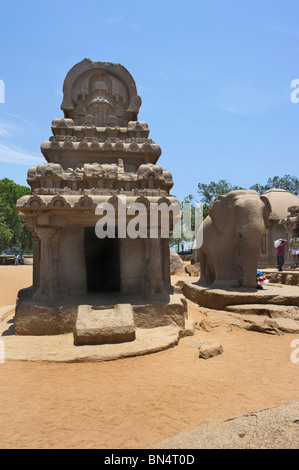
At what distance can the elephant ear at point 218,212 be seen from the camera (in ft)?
30.1

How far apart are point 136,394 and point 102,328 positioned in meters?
1.78

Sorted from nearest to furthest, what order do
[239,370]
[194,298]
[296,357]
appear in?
[239,370] < [296,357] < [194,298]

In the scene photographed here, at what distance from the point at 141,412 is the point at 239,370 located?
1.78 meters

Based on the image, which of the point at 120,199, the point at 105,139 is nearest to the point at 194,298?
the point at 120,199

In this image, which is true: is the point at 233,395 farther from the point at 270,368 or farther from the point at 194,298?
the point at 194,298

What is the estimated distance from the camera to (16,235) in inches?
1526

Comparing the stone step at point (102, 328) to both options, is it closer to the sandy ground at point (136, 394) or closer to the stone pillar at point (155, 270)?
the sandy ground at point (136, 394)

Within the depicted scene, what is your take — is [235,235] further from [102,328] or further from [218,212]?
[102,328]

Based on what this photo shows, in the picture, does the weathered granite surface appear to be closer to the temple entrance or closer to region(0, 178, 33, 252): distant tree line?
the temple entrance

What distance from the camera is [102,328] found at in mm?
5246

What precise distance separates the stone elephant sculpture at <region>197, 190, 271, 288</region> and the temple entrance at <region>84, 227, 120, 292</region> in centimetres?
304

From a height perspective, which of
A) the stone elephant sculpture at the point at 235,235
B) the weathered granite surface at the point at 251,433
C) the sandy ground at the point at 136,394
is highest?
the stone elephant sculpture at the point at 235,235

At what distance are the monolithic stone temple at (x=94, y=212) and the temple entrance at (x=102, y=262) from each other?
0.37 ft

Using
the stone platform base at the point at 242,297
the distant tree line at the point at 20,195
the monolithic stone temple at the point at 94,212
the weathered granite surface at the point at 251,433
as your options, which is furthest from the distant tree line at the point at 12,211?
the weathered granite surface at the point at 251,433
